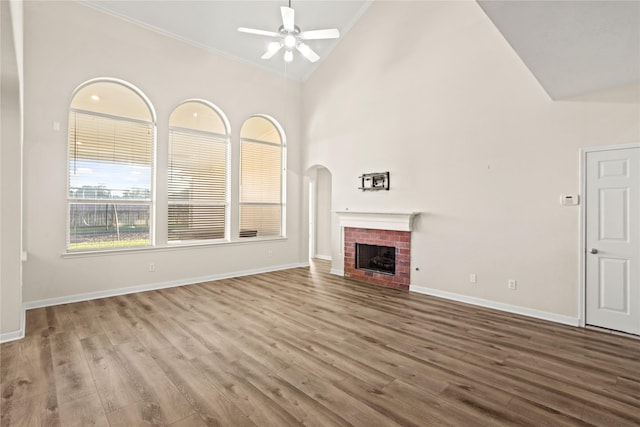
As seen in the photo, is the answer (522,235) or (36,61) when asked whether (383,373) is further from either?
(36,61)

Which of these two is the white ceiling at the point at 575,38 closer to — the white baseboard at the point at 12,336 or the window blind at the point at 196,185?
the window blind at the point at 196,185

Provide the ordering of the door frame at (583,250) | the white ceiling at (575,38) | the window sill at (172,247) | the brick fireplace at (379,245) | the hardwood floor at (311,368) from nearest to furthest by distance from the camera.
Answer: the hardwood floor at (311,368) → the white ceiling at (575,38) → the door frame at (583,250) → the window sill at (172,247) → the brick fireplace at (379,245)

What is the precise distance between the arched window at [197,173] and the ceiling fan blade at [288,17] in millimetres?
2596

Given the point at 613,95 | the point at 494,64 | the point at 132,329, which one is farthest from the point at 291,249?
the point at 613,95

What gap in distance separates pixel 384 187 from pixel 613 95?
10.2ft

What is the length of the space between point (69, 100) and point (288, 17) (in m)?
3.41

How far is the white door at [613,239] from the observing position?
10.9 feet

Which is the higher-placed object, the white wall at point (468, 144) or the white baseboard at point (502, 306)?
the white wall at point (468, 144)

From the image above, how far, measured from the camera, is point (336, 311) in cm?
406

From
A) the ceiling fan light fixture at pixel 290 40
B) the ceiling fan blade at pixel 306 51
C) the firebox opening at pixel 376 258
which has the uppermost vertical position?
the ceiling fan light fixture at pixel 290 40

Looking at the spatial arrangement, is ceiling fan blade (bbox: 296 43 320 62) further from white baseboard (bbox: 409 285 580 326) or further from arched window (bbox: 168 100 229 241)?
white baseboard (bbox: 409 285 580 326)

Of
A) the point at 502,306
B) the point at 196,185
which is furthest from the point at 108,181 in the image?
the point at 502,306

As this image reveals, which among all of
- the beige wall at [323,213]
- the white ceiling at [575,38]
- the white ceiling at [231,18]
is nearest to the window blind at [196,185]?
the white ceiling at [231,18]

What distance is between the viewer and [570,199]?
3.66m
